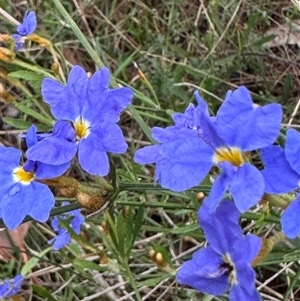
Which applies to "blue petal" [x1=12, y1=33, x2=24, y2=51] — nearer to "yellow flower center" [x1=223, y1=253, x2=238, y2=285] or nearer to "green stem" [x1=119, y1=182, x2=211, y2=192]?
"green stem" [x1=119, y1=182, x2=211, y2=192]

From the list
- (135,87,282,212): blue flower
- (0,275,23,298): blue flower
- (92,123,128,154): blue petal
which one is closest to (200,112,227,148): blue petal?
(135,87,282,212): blue flower

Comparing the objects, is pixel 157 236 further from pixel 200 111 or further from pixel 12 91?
pixel 200 111

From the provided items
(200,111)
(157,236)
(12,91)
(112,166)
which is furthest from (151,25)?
(200,111)

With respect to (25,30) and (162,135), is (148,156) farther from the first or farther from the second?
(25,30)

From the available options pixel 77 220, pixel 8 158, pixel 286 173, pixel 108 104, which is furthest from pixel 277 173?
pixel 77 220

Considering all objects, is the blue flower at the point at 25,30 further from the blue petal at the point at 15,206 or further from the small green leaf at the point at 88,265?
the blue petal at the point at 15,206

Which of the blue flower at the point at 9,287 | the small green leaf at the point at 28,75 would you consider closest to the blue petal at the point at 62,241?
the blue flower at the point at 9,287
